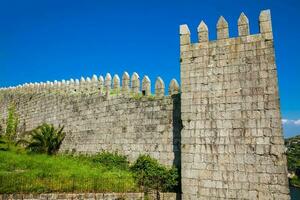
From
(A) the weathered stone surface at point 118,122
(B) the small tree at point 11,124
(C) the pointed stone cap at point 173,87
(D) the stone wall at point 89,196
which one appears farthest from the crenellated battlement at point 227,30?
(B) the small tree at point 11,124

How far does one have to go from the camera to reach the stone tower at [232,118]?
8719 mm

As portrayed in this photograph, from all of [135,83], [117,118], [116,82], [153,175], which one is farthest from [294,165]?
[153,175]

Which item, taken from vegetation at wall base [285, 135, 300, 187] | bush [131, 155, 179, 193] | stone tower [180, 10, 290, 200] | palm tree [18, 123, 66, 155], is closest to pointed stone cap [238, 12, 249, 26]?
stone tower [180, 10, 290, 200]

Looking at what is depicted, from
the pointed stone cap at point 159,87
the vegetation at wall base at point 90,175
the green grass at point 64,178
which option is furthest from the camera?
the pointed stone cap at point 159,87

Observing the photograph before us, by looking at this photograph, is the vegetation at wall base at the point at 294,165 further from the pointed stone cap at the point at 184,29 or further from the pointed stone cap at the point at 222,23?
the pointed stone cap at the point at 222,23

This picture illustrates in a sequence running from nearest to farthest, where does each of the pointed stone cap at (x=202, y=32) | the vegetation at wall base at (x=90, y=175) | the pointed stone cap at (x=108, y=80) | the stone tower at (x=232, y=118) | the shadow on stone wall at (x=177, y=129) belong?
the stone tower at (x=232, y=118) → the vegetation at wall base at (x=90, y=175) → the pointed stone cap at (x=202, y=32) → the shadow on stone wall at (x=177, y=129) → the pointed stone cap at (x=108, y=80)

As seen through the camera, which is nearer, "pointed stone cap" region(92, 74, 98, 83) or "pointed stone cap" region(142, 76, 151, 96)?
"pointed stone cap" region(142, 76, 151, 96)

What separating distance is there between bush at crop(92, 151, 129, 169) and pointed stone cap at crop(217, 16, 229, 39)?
5920 millimetres

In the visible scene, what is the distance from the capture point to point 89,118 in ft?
49.2

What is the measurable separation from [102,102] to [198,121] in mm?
5783

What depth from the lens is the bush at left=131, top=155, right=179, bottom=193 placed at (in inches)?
408

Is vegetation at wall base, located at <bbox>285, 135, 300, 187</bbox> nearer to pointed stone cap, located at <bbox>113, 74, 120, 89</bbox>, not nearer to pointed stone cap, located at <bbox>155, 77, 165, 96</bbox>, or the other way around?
pointed stone cap, located at <bbox>113, 74, 120, 89</bbox>

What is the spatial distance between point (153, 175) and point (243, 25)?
18.3 ft

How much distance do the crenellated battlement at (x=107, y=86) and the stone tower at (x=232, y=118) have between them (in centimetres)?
189
